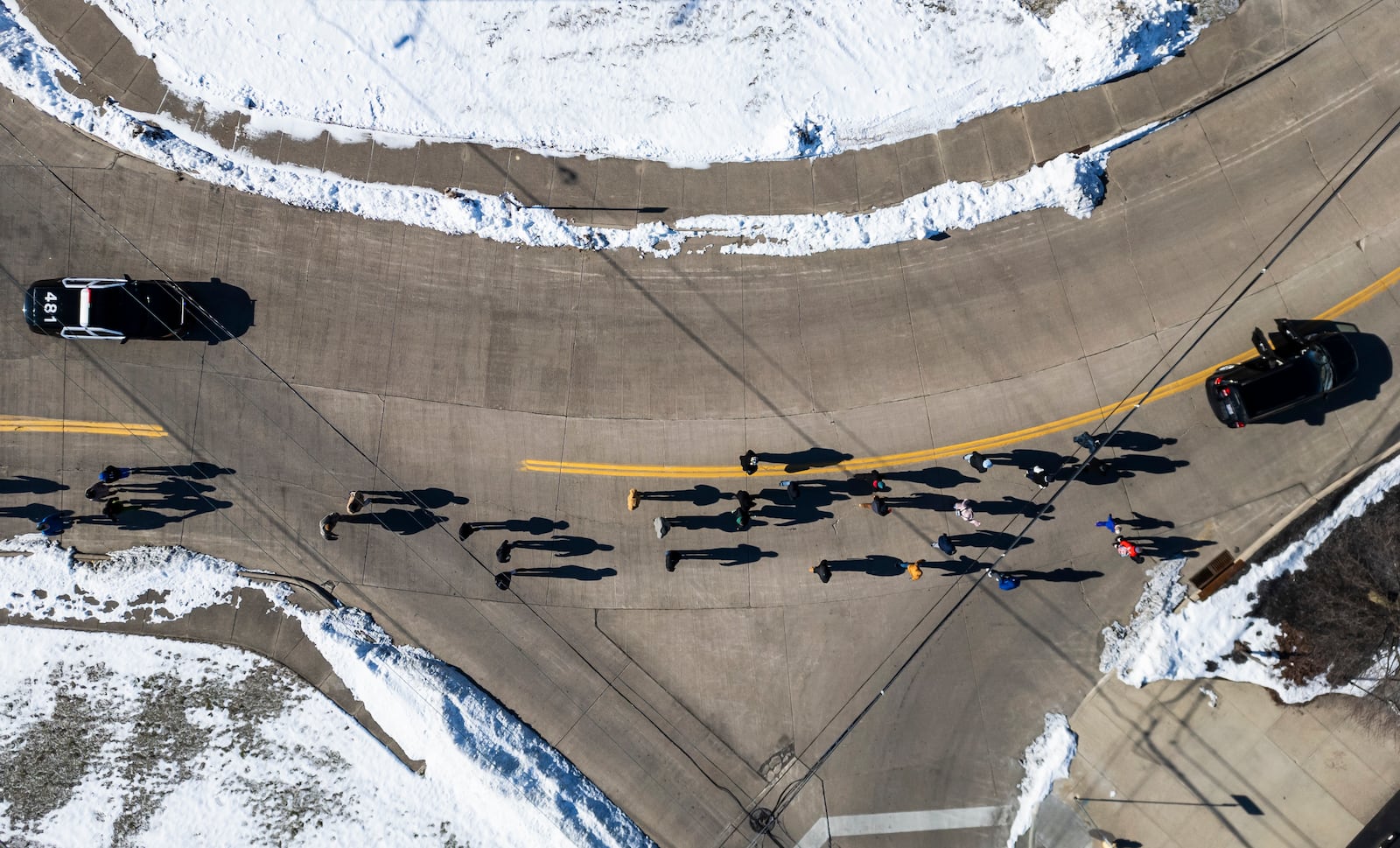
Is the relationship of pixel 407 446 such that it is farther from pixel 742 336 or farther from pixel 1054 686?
pixel 1054 686

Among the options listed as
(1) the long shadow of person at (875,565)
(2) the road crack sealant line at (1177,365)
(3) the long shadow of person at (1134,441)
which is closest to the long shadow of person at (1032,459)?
(2) the road crack sealant line at (1177,365)

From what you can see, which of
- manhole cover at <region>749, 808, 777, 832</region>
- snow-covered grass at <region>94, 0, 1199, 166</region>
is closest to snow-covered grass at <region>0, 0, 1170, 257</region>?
snow-covered grass at <region>94, 0, 1199, 166</region>

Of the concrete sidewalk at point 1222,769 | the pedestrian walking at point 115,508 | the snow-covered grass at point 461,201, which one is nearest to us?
the concrete sidewalk at point 1222,769

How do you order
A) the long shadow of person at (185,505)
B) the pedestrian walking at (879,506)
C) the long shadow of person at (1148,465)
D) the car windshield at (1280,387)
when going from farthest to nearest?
the long shadow of person at (185,505)
the long shadow of person at (1148,465)
the pedestrian walking at (879,506)
the car windshield at (1280,387)

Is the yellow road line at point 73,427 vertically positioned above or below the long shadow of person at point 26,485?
above

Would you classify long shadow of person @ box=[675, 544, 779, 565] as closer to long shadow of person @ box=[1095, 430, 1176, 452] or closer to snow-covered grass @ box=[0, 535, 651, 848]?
snow-covered grass @ box=[0, 535, 651, 848]

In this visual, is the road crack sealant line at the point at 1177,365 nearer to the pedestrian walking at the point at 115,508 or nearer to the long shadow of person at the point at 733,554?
the long shadow of person at the point at 733,554

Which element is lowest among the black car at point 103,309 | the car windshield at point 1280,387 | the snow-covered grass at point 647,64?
Answer: the car windshield at point 1280,387

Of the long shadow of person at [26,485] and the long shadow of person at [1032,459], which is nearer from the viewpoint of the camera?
the long shadow of person at [1032,459]
